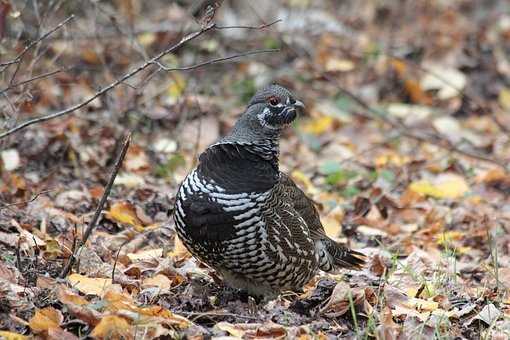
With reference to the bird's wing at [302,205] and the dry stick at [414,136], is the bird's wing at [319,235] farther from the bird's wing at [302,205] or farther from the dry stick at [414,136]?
the dry stick at [414,136]

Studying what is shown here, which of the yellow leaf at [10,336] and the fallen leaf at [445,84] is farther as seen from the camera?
the fallen leaf at [445,84]

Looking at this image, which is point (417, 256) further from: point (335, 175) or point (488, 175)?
point (488, 175)

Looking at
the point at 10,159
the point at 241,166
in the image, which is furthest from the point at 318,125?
the point at 241,166

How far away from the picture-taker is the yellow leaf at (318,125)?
918cm

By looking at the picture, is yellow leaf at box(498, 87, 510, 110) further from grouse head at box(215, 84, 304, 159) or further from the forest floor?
grouse head at box(215, 84, 304, 159)

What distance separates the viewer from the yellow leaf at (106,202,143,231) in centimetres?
584

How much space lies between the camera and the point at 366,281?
209 inches

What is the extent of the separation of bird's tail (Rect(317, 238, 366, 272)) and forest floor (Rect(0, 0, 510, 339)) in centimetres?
11

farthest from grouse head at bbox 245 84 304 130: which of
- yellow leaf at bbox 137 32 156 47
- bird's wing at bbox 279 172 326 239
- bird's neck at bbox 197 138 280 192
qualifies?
yellow leaf at bbox 137 32 156 47

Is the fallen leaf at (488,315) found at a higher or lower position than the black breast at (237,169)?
lower

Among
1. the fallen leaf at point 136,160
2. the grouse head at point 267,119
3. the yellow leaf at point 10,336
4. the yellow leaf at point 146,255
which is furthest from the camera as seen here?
the fallen leaf at point 136,160

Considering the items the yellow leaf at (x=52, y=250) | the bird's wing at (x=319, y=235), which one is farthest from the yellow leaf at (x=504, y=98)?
the yellow leaf at (x=52, y=250)

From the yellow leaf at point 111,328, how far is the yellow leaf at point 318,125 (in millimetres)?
5537

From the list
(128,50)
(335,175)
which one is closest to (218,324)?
(335,175)
